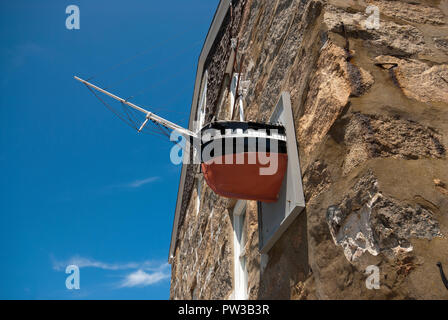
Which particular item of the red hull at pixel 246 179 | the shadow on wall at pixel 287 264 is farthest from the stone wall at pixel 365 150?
the red hull at pixel 246 179

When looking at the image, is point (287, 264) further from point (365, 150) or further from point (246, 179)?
point (365, 150)

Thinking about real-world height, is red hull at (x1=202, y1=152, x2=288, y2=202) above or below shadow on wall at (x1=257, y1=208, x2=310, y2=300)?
above

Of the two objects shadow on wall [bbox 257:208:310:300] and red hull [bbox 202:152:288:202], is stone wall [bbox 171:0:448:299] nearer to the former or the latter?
Result: shadow on wall [bbox 257:208:310:300]

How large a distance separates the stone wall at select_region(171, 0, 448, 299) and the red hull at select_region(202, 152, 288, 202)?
0.24 m

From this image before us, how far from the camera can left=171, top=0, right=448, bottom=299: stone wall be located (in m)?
1.56

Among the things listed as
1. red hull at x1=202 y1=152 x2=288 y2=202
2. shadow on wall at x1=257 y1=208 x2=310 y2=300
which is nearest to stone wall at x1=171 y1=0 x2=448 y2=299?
shadow on wall at x1=257 y1=208 x2=310 y2=300

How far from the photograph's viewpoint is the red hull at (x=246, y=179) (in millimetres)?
2486

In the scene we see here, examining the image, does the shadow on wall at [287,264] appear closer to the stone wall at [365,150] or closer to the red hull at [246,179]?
the stone wall at [365,150]

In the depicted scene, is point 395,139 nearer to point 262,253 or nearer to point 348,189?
point 348,189

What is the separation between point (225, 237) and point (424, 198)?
317 cm

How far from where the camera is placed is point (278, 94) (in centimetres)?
297

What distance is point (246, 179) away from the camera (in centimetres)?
254

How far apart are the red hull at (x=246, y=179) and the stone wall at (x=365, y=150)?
0.24 meters
